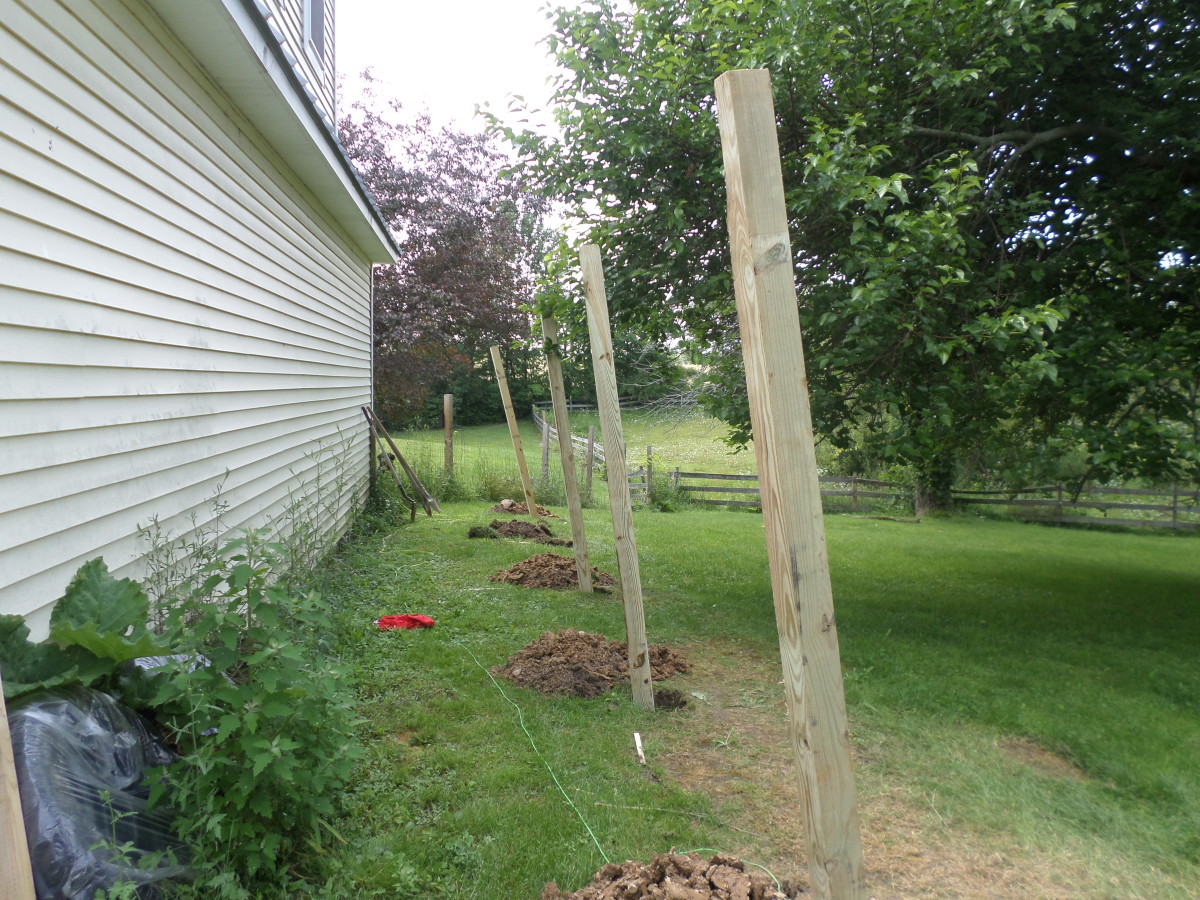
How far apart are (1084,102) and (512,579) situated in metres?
6.50

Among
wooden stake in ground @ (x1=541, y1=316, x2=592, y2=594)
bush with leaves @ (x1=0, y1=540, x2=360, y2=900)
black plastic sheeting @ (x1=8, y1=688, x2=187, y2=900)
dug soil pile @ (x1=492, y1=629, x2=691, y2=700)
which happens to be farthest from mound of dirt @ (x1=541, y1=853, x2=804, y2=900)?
wooden stake in ground @ (x1=541, y1=316, x2=592, y2=594)

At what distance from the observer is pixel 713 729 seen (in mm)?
4195

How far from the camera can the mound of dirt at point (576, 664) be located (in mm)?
4590

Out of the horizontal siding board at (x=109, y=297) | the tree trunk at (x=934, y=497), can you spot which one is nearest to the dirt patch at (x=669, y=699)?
the horizontal siding board at (x=109, y=297)

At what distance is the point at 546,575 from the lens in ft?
24.3

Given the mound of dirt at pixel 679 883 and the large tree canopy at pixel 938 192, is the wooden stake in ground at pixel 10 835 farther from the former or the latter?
the large tree canopy at pixel 938 192

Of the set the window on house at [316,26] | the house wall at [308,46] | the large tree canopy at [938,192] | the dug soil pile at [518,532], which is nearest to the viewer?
the large tree canopy at [938,192]

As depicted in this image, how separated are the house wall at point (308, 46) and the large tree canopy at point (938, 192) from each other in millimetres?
2541

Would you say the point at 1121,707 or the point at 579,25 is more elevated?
the point at 579,25

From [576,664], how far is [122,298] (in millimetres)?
3227

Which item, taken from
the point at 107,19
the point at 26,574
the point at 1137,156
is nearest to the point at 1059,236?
the point at 1137,156

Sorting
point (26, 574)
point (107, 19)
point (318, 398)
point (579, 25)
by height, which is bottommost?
point (26, 574)

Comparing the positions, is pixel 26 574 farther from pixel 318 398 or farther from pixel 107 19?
pixel 318 398

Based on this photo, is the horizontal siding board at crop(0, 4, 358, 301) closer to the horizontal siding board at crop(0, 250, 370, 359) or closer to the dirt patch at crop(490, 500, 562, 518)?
the horizontal siding board at crop(0, 250, 370, 359)
